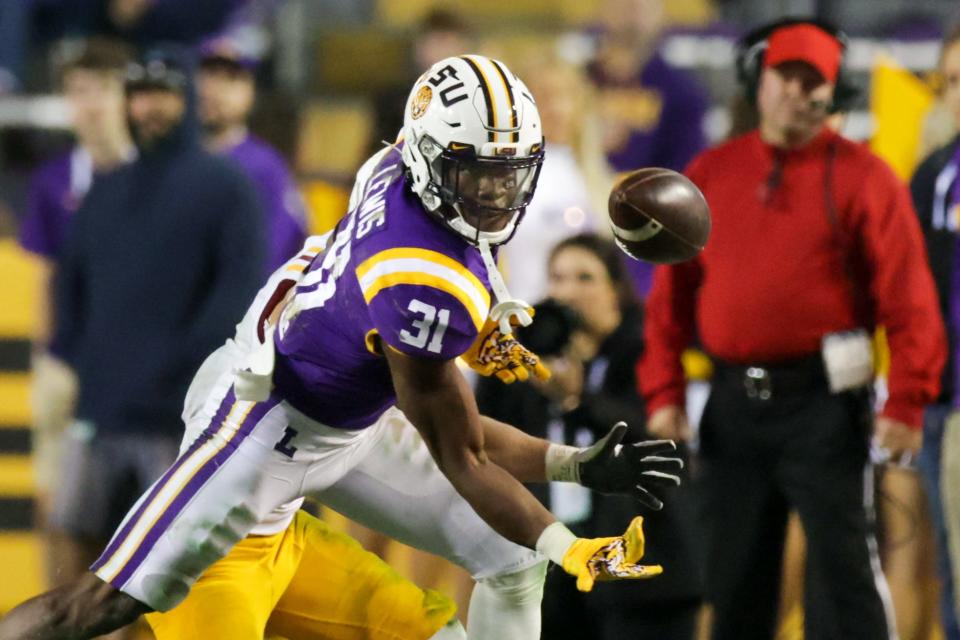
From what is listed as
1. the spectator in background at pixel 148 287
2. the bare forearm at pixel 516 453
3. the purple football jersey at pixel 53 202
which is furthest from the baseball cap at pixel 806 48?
the purple football jersey at pixel 53 202

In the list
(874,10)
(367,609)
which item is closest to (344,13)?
(874,10)

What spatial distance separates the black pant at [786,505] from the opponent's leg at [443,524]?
83cm

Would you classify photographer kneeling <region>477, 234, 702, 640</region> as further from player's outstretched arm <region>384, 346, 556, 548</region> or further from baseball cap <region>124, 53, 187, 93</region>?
baseball cap <region>124, 53, 187, 93</region>

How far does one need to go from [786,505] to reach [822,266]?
2.06ft

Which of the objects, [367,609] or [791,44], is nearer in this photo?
[367,609]

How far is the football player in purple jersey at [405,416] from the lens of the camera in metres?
3.67

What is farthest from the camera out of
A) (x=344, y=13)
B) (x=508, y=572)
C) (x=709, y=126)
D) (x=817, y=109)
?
(x=344, y=13)

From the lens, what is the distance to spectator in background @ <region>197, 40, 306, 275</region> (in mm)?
6488

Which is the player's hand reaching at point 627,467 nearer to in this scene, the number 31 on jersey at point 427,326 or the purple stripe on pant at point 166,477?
the number 31 on jersey at point 427,326

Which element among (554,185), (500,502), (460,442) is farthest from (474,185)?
(554,185)

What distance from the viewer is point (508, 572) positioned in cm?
415

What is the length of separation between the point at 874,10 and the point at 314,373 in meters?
5.68

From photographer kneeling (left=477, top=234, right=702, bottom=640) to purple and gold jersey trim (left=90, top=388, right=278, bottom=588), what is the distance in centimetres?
102

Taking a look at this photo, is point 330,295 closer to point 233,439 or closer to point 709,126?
point 233,439
